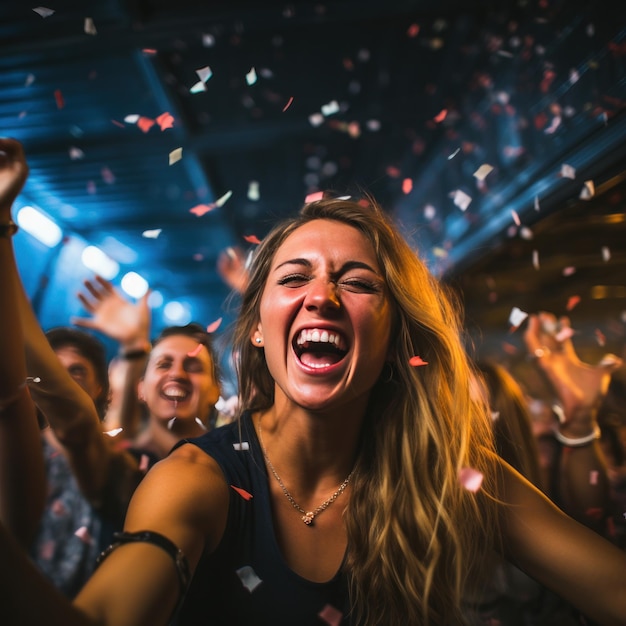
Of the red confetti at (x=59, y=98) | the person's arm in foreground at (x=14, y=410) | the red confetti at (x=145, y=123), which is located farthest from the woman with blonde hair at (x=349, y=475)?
the red confetti at (x=145, y=123)

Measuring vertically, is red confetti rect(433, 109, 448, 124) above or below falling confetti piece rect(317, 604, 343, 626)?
above

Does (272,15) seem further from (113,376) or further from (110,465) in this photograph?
(110,465)

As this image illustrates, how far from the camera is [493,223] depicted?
400 centimetres

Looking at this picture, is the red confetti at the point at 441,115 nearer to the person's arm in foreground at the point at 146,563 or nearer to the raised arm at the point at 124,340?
the raised arm at the point at 124,340

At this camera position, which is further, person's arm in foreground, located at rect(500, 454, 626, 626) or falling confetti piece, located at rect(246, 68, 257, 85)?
falling confetti piece, located at rect(246, 68, 257, 85)

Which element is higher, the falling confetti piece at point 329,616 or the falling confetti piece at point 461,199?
the falling confetti piece at point 461,199

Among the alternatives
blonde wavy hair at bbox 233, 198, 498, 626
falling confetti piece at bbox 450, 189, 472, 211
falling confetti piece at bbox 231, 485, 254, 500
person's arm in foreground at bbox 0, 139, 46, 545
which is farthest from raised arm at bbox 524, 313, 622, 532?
falling confetti piece at bbox 450, 189, 472, 211

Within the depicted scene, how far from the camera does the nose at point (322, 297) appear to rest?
4.86ft

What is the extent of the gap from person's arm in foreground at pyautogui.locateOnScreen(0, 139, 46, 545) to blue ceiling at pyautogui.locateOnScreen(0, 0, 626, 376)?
126 cm

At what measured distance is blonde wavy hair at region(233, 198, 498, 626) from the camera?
1.40 metres

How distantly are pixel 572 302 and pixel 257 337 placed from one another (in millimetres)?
3721

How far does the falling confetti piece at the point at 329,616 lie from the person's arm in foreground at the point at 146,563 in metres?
0.27

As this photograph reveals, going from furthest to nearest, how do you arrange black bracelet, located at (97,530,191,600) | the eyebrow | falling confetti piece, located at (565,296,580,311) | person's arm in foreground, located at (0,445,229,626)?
falling confetti piece, located at (565,296,580,311) → the eyebrow → black bracelet, located at (97,530,191,600) → person's arm in foreground, located at (0,445,229,626)

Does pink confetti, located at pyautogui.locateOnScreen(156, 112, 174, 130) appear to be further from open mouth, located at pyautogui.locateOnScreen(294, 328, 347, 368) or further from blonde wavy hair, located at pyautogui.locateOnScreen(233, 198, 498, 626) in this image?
open mouth, located at pyautogui.locateOnScreen(294, 328, 347, 368)
